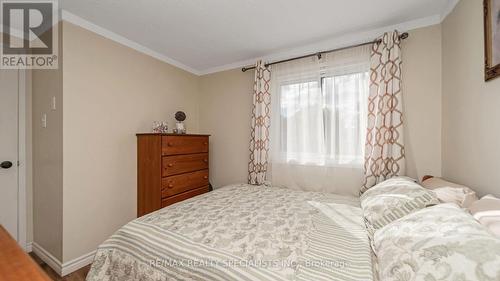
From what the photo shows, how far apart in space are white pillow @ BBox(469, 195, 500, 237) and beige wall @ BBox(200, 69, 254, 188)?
226cm

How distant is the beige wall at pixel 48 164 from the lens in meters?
1.85

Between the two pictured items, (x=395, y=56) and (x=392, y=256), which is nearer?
(x=392, y=256)

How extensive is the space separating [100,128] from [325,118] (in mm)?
2441

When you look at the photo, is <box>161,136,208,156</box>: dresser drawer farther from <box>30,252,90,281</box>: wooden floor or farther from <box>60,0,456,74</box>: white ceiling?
<box>30,252,90,281</box>: wooden floor

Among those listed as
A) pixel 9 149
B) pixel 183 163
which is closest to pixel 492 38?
pixel 183 163

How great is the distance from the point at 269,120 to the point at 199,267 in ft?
6.43

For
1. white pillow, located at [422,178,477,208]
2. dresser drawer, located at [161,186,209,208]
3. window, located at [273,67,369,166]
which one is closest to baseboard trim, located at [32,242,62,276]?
dresser drawer, located at [161,186,209,208]

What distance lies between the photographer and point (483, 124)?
4.29ft

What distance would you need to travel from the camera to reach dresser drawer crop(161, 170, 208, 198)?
2240 millimetres

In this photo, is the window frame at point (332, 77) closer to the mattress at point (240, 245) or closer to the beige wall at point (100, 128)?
the mattress at point (240, 245)

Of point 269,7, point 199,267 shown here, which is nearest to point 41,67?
point 269,7

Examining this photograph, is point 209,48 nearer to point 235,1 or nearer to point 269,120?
point 235,1

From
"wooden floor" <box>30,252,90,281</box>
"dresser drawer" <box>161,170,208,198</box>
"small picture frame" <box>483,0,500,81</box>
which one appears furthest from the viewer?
"dresser drawer" <box>161,170,208,198</box>

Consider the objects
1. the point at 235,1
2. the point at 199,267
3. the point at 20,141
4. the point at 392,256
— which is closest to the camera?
the point at 392,256
